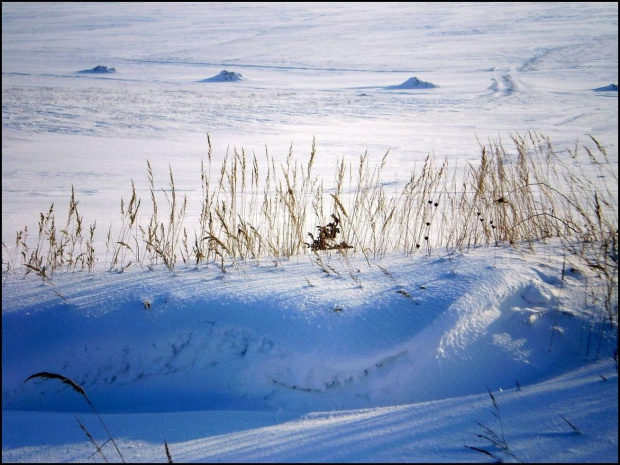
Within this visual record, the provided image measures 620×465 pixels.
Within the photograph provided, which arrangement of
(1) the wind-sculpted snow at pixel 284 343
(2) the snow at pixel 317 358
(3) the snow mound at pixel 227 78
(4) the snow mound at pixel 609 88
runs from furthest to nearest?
(3) the snow mound at pixel 227 78
(4) the snow mound at pixel 609 88
(1) the wind-sculpted snow at pixel 284 343
(2) the snow at pixel 317 358

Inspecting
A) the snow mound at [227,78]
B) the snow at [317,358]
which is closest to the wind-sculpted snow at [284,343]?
the snow at [317,358]

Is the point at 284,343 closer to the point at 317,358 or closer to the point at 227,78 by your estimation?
the point at 317,358

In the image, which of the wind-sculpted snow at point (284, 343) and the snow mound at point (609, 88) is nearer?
the wind-sculpted snow at point (284, 343)

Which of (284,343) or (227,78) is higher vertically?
(227,78)

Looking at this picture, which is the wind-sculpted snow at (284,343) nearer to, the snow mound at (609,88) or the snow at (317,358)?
the snow at (317,358)

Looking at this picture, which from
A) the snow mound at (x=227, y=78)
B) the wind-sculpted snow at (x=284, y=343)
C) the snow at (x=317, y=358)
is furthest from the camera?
the snow mound at (x=227, y=78)

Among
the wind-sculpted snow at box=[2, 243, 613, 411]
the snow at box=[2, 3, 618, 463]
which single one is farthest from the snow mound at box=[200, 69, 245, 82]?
the wind-sculpted snow at box=[2, 243, 613, 411]

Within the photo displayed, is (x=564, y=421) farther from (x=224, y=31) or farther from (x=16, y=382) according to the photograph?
(x=224, y=31)

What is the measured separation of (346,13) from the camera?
4112cm

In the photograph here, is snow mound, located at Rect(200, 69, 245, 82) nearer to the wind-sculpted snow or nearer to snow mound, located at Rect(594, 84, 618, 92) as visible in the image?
snow mound, located at Rect(594, 84, 618, 92)

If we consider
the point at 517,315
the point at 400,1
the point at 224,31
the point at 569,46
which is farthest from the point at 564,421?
the point at 400,1

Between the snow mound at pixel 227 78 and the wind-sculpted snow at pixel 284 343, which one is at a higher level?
the snow mound at pixel 227 78

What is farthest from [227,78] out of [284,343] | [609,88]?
[284,343]

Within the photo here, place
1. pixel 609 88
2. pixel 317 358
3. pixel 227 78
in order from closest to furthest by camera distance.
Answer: pixel 317 358, pixel 609 88, pixel 227 78
